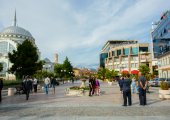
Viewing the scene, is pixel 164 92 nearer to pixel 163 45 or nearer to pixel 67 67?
pixel 163 45

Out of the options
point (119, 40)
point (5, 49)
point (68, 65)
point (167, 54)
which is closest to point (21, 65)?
point (167, 54)

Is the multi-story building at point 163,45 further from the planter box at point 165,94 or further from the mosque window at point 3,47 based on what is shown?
the mosque window at point 3,47

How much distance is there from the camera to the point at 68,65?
10069 cm

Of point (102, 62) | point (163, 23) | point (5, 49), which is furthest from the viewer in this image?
point (102, 62)

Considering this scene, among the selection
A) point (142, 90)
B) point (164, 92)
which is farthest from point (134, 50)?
point (142, 90)

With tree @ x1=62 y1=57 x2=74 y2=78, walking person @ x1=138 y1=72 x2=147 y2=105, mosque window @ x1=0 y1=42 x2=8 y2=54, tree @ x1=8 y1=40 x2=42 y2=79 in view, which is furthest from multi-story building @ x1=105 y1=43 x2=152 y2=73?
walking person @ x1=138 y1=72 x2=147 y2=105

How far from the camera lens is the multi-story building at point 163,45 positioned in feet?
189

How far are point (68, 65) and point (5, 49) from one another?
45.6 metres

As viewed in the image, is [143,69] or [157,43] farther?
[143,69]

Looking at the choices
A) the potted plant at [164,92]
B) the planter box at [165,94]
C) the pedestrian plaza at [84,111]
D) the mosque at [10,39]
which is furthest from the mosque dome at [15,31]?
the pedestrian plaza at [84,111]

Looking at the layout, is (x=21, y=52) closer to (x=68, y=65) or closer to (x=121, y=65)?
(x=68, y=65)

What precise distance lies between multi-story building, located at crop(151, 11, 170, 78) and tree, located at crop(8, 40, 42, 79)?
30.1 meters

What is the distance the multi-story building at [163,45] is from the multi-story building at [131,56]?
31928 millimetres

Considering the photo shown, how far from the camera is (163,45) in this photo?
62.7 m
